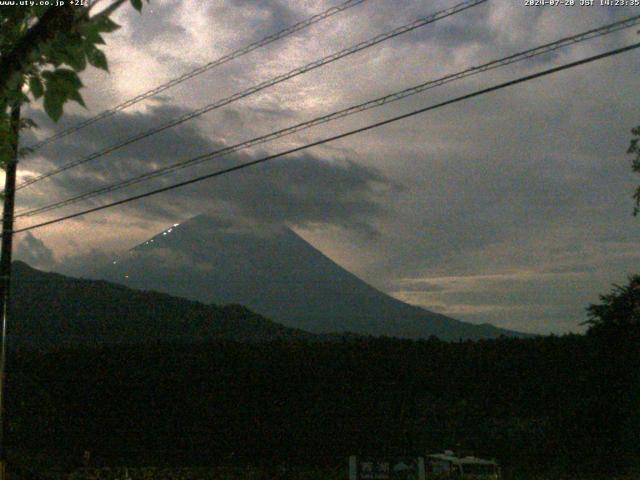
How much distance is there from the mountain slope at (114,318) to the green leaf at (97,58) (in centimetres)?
4397

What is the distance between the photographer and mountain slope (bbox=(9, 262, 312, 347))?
50.7m

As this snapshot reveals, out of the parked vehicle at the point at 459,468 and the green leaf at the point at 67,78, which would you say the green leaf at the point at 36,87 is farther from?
the parked vehicle at the point at 459,468

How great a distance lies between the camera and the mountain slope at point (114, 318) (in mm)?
50656

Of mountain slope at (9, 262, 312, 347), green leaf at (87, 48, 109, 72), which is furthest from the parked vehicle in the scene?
mountain slope at (9, 262, 312, 347)

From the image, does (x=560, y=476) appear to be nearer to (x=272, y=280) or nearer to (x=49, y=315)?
(x=49, y=315)

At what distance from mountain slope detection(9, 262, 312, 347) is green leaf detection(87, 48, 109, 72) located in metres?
44.0

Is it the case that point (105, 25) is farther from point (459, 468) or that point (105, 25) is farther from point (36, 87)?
point (459, 468)

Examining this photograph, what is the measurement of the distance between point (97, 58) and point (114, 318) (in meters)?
52.3

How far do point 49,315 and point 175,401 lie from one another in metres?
35.8

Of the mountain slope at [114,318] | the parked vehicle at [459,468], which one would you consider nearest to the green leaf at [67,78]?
the parked vehicle at [459,468]

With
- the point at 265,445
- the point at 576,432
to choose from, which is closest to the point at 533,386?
the point at 576,432

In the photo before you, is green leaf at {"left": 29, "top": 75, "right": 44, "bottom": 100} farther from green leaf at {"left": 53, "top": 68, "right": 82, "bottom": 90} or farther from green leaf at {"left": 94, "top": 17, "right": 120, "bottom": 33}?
green leaf at {"left": 94, "top": 17, "right": 120, "bottom": 33}

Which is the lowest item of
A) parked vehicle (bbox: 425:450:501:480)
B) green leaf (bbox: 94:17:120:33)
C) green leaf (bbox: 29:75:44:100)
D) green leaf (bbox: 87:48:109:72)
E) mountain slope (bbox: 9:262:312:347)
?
parked vehicle (bbox: 425:450:501:480)

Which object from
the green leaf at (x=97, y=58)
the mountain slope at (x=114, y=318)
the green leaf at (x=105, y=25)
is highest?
the mountain slope at (x=114, y=318)
